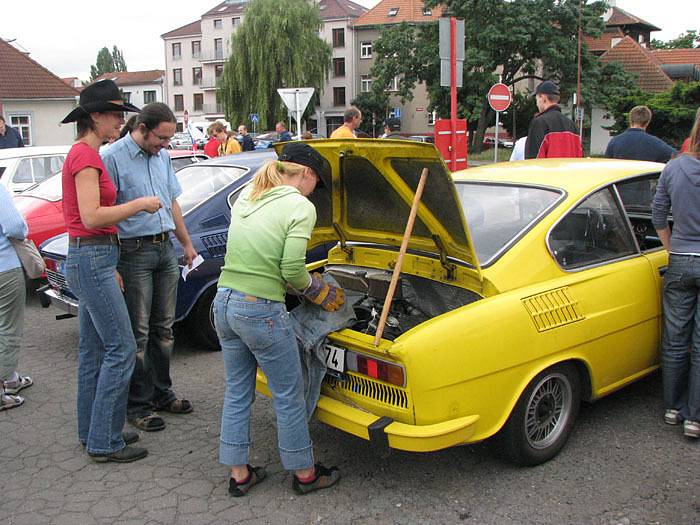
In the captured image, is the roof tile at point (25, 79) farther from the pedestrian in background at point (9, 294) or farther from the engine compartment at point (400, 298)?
the engine compartment at point (400, 298)

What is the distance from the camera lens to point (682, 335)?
13.3 feet

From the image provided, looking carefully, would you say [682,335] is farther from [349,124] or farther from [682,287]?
[349,124]

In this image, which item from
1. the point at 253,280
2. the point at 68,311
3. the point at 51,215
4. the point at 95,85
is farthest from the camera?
the point at 51,215

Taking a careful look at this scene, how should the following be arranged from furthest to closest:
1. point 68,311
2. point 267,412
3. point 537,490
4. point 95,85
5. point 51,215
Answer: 1. point 51,215
2. point 68,311
3. point 267,412
4. point 95,85
5. point 537,490

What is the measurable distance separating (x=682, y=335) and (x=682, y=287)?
29 cm

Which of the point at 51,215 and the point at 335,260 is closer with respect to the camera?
the point at 335,260

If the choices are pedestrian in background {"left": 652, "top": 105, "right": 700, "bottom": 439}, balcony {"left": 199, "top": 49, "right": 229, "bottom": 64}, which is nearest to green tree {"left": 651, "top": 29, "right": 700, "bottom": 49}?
balcony {"left": 199, "top": 49, "right": 229, "bottom": 64}

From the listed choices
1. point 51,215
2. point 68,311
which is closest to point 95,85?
point 68,311

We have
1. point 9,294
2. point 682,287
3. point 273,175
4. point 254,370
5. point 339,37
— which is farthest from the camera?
point 339,37

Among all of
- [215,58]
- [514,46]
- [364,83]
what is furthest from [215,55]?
[514,46]

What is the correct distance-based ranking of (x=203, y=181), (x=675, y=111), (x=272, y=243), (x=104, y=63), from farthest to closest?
1. (x=104, y=63)
2. (x=675, y=111)
3. (x=203, y=181)
4. (x=272, y=243)

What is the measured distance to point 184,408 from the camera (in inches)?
181

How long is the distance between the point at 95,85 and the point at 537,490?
124 inches

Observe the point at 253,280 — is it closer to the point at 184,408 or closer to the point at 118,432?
the point at 118,432
